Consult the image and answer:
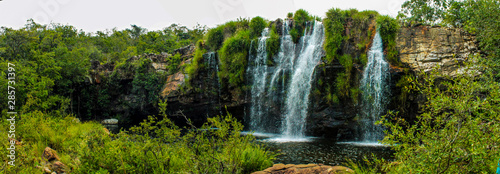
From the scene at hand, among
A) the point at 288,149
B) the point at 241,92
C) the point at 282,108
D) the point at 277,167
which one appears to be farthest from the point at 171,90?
the point at 277,167

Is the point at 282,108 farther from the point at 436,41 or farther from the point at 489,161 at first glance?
the point at 489,161

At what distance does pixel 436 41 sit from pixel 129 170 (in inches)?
505

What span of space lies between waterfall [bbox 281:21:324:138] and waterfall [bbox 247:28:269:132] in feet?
4.96

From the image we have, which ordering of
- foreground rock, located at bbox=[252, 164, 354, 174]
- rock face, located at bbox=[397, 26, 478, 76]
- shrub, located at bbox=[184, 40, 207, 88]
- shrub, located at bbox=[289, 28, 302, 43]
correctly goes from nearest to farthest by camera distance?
foreground rock, located at bbox=[252, 164, 354, 174] < rock face, located at bbox=[397, 26, 478, 76] < shrub, located at bbox=[289, 28, 302, 43] < shrub, located at bbox=[184, 40, 207, 88]

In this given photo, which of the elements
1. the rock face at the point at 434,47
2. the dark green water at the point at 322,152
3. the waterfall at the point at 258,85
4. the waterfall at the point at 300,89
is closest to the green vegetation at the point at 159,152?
the dark green water at the point at 322,152

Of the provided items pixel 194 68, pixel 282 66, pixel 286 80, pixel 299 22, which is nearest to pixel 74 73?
pixel 194 68

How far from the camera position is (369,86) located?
12.5 metres

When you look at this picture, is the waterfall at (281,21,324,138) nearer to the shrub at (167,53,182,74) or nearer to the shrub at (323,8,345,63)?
the shrub at (323,8,345,63)

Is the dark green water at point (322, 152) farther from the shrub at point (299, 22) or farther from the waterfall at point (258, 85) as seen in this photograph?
the shrub at point (299, 22)

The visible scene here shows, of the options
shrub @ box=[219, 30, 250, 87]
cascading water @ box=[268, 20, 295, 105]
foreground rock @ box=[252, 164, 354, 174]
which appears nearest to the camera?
foreground rock @ box=[252, 164, 354, 174]

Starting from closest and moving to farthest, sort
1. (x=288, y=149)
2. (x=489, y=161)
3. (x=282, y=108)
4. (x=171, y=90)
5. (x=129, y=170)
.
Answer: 1. (x=489, y=161)
2. (x=129, y=170)
3. (x=288, y=149)
4. (x=282, y=108)
5. (x=171, y=90)

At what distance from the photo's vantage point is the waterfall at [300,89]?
13.7m

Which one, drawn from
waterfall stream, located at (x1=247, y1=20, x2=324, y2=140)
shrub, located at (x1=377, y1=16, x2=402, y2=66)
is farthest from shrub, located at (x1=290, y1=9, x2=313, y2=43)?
shrub, located at (x1=377, y1=16, x2=402, y2=66)

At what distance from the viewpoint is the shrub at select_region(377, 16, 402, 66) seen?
12.5m
